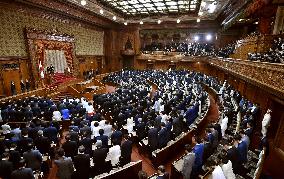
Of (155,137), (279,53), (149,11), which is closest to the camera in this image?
(155,137)

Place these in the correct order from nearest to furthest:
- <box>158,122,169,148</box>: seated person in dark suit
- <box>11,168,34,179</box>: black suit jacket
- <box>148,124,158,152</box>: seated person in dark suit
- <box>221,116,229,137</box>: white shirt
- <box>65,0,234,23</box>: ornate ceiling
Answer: <box>11,168,34,179</box>: black suit jacket
<box>148,124,158,152</box>: seated person in dark suit
<box>158,122,169,148</box>: seated person in dark suit
<box>221,116,229,137</box>: white shirt
<box>65,0,234,23</box>: ornate ceiling

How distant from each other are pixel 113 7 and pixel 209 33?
11.8m

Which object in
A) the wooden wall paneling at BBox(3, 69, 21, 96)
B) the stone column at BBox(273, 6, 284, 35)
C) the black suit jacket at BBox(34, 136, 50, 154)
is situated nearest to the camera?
the black suit jacket at BBox(34, 136, 50, 154)

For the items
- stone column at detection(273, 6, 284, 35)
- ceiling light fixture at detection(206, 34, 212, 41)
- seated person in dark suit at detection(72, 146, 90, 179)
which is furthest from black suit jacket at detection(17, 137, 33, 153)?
ceiling light fixture at detection(206, 34, 212, 41)

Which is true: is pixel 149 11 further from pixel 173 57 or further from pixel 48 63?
pixel 48 63

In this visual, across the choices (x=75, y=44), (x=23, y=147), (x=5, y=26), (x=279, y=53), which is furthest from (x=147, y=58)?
(x=23, y=147)

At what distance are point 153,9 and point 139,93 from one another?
10.2 meters

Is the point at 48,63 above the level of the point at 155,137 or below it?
above

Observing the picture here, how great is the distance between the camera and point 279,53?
702 centimetres

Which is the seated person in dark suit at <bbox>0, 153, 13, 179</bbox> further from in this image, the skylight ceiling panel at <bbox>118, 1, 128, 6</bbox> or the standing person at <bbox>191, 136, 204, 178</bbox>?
the skylight ceiling panel at <bbox>118, 1, 128, 6</bbox>

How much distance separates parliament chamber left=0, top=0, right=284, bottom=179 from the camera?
5418 millimetres

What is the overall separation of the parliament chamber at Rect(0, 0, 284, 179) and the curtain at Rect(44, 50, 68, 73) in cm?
9

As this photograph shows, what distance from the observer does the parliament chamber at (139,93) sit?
5418 mm

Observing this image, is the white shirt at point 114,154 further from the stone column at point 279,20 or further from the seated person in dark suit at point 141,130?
the stone column at point 279,20
